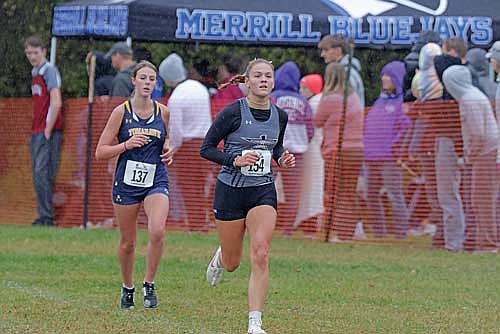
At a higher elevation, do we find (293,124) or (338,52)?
(338,52)

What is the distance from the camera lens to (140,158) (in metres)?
9.15

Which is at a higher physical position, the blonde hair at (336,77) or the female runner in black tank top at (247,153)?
the blonde hair at (336,77)

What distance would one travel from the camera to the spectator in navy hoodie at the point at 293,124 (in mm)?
15172

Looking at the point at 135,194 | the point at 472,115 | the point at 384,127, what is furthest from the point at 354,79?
the point at 135,194

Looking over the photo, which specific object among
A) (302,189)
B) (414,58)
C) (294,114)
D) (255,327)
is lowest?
(255,327)

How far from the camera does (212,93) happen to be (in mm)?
17562

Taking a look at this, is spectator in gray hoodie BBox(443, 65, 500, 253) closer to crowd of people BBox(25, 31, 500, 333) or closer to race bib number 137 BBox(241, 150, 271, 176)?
crowd of people BBox(25, 31, 500, 333)

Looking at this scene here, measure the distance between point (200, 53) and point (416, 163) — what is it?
850 cm

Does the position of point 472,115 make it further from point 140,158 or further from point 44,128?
point 44,128

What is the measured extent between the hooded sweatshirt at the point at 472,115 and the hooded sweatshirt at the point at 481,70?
514 millimetres

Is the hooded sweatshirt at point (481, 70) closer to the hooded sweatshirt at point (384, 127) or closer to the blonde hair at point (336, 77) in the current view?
the hooded sweatshirt at point (384, 127)

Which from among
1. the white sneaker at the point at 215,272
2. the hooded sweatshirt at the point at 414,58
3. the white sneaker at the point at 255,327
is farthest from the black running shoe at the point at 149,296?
the hooded sweatshirt at the point at 414,58

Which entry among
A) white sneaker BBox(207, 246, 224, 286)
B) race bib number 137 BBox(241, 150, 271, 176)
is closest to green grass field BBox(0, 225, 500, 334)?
white sneaker BBox(207, 246, 224, 286)

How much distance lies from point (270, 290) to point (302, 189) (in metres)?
5.06
